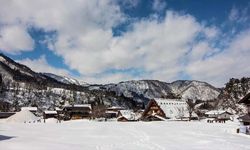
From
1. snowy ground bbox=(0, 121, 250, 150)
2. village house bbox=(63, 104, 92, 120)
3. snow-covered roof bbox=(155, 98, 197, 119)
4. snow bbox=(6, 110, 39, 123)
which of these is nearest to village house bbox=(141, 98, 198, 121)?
snow-covered roof bbox=(155, 98, 197, 119)

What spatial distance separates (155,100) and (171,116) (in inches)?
300

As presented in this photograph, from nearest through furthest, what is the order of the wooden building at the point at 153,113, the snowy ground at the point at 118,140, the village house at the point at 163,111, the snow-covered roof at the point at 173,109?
the snowy ground at the point at 118,140
the wooden building at the point at 153,113
the village house at the point at 163,111
the snow-covered roof at the point at 173,109

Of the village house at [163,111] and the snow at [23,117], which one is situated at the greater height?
the village house at [163,111]

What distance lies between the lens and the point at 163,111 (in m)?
110

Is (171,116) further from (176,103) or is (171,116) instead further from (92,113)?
(92,113)

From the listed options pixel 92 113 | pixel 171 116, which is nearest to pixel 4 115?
pixel 92 113

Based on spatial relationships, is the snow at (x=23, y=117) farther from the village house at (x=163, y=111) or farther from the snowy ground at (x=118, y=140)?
the snowy ground at (x=118, y=140)

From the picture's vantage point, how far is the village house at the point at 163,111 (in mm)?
109500

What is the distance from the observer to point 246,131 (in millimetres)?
45844

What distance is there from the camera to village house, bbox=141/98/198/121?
10950 cm

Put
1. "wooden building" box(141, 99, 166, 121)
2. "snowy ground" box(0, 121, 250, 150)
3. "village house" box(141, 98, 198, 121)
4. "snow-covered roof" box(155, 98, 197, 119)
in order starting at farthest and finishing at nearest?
"snow-covered roof" box(155, 98, 197, 119)
"village house" box(141, 98, 198, 121)
"wooden building" box(141, 99, 166, 121)
"snowy ground" box(0, 121, 250, 150)

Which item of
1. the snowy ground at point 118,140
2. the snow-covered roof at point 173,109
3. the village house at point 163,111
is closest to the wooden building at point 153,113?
the village house at point 163,111

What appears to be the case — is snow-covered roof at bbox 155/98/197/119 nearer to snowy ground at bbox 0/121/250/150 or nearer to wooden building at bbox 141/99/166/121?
wooden building at bbox 141/99/166/121

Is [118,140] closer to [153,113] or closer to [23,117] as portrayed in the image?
[153,113]
